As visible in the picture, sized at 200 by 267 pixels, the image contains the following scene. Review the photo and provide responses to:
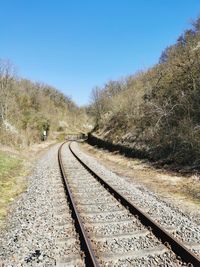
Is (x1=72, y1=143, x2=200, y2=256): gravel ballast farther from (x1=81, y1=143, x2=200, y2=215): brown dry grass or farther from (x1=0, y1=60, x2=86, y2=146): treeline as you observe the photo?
(x1=0, y1=60, x2=86, y2=146): treeline

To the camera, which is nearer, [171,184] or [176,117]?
[171,184]

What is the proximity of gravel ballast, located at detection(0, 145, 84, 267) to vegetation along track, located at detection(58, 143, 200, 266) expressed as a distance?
283 mm

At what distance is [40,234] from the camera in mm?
7441

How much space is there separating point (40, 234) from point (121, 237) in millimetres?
1873

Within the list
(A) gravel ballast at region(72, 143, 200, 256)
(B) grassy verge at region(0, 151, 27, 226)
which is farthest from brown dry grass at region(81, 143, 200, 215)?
(B) grassy verge at region(0, 151, 27, 226)

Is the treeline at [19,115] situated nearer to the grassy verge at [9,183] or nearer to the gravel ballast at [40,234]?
the grassy verge at [9,183]

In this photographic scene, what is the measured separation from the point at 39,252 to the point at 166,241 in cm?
254

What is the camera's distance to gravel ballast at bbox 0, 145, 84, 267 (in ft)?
20.0

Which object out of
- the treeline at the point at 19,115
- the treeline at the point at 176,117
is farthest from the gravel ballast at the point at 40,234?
the treeline at the point at 19,115

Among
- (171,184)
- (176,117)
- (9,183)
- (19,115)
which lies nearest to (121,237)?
(171,184)

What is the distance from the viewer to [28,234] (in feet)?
24.6

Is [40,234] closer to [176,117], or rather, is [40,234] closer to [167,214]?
[167,214]

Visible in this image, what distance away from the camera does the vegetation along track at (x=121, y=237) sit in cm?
580

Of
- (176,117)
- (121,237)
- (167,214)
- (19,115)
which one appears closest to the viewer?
(121,237)
